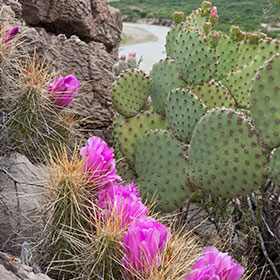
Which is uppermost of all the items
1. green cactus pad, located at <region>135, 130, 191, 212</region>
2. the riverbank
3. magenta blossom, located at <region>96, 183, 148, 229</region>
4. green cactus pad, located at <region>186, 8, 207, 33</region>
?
green cactus pad, located at <region>186, 8, 207, 33</region>

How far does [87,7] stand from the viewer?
133 inches

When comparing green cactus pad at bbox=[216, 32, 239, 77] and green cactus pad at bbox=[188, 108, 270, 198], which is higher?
green cactus pad at bbox=[216, 32, 239, 77]

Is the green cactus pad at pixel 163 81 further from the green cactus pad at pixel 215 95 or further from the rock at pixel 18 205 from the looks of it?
the rock at pixel 18 205

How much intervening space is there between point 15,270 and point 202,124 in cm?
106

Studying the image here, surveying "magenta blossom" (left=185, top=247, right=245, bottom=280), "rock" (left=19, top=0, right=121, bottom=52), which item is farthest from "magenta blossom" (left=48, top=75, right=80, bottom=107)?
"rock" (left=19, top=0, right=121, bottom=52)

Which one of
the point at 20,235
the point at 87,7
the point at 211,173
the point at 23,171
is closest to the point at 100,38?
the point at 87,7

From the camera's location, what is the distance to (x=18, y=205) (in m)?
1.21

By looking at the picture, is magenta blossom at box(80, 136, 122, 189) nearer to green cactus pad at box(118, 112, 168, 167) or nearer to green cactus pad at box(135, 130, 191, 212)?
green cactus pad at box(135, 130, 191, 212)

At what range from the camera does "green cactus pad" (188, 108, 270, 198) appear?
1629 mm

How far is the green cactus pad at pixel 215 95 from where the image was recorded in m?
2.14

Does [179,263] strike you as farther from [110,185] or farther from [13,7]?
[13,7]

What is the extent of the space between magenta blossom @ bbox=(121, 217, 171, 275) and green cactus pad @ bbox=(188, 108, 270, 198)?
2.53 ft

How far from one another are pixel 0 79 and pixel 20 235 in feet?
1.74

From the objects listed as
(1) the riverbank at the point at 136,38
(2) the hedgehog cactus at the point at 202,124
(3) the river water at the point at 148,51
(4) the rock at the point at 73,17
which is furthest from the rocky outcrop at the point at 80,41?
(1) the riverbank at the point at 136,38
